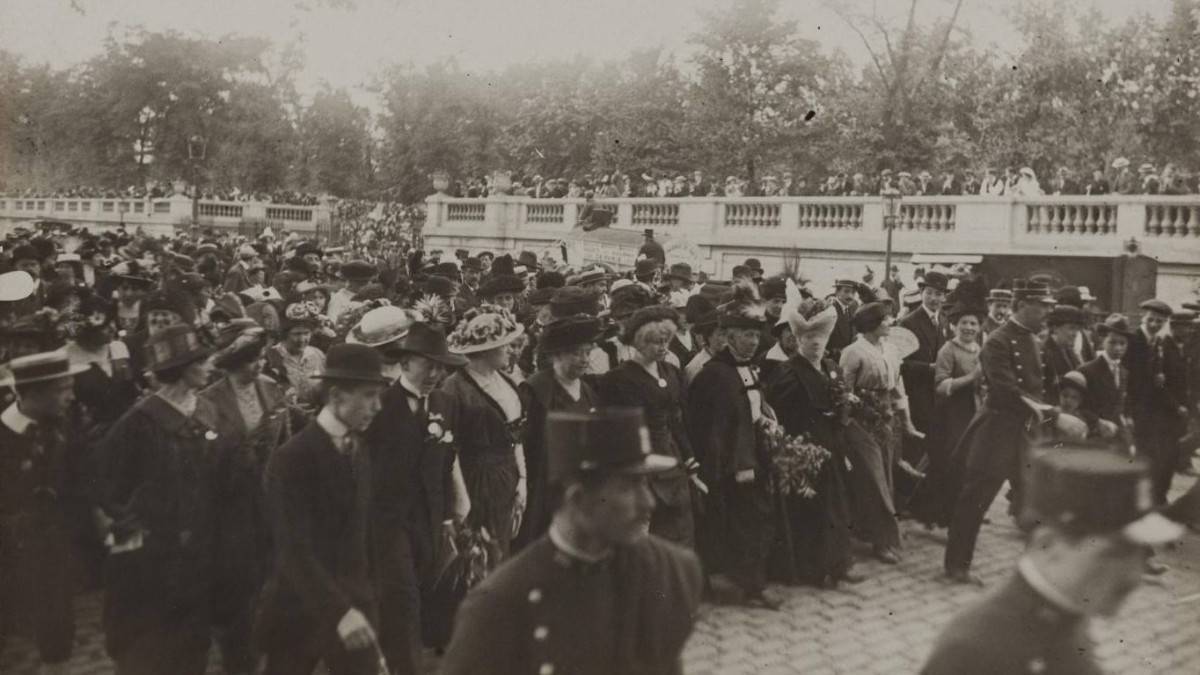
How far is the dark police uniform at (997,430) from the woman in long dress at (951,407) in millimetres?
1083

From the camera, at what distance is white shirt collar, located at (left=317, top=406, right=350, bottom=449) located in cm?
479

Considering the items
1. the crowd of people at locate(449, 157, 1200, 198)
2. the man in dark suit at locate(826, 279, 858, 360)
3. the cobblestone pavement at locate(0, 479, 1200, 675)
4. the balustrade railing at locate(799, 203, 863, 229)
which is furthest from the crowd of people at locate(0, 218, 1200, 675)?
the balustrade railing at locate(799, 203, 863, 229)

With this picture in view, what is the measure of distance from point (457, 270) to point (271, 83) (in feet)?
124

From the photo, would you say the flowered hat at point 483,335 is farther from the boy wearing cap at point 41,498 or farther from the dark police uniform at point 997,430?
the dark police uniform at point 997,430

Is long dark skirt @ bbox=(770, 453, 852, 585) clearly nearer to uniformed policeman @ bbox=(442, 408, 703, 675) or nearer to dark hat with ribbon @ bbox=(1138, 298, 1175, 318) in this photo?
dark hat with ribbon @ bbox=(1138, 298, 1175, 318)

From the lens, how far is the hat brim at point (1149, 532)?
276 centimetres

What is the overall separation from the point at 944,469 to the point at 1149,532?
7507 mm

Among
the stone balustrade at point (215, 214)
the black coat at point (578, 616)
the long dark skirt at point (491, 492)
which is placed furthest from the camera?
the stone balustrade at point (215, 214)

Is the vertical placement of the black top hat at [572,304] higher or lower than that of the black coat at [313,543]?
higher

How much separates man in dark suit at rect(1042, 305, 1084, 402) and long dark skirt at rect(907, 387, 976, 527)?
679 millimetres

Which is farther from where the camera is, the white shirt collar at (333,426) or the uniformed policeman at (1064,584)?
the white shirt collar at (333,426)

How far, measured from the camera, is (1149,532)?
2.78 metres

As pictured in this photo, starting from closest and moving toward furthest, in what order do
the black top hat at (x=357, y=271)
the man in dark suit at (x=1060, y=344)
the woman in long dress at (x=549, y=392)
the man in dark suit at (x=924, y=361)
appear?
the woman in long dress at (x=549, y=392), the man in dark suit at (x=1060, y=344), the man in dark suit at (x=924, y=361), the black top hat at (x=357, y=271)

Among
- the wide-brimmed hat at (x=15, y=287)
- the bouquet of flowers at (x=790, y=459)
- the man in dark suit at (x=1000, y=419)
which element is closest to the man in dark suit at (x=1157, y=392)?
the man in dark suit at (x=1000, y=419)
